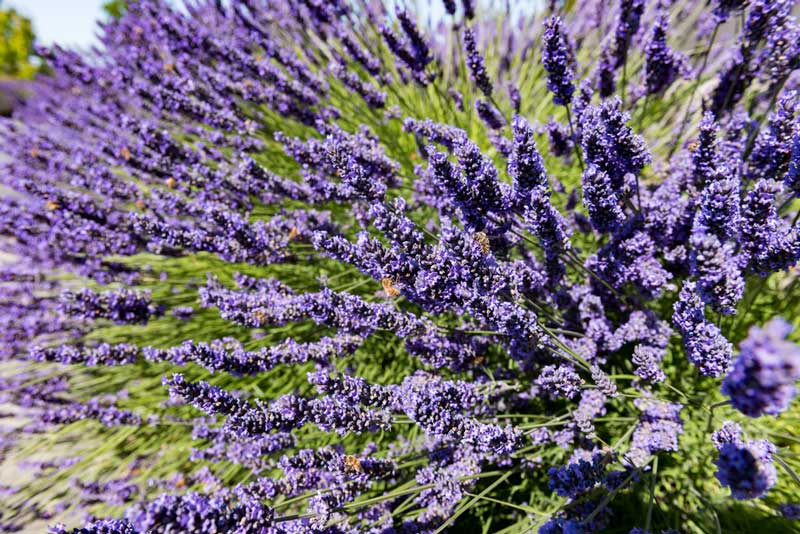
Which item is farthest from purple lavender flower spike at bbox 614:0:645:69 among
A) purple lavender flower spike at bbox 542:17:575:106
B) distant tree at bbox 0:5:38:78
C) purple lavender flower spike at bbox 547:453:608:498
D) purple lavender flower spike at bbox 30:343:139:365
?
distant tree at bbox 0:5:38:78

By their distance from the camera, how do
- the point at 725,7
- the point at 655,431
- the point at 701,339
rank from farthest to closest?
the point at 725,7
the point at 655,431
the point at 701,339

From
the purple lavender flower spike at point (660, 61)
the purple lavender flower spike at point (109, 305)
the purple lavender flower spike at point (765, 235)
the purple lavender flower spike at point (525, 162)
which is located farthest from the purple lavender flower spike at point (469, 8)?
the purple lavender flower spike at point (109, 305)

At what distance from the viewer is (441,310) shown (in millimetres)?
1457

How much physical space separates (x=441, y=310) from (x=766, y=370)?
0.88 metres

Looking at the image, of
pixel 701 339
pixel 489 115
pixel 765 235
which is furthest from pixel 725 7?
pixel 701 339

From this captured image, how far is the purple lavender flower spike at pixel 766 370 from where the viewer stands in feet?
2.28

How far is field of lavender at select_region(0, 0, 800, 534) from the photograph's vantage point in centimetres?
123

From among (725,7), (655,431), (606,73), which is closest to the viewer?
(655,431)

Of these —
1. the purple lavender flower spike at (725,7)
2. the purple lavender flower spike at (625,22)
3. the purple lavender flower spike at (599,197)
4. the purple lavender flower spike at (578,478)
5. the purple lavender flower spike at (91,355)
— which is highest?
the purple lavender flower spike at (625,22)

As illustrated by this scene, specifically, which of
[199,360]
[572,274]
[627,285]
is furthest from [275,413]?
[572,274]

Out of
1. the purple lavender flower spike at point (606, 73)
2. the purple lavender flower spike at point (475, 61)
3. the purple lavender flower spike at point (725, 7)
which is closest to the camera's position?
the purple lavender flower spike at point (725, 7)

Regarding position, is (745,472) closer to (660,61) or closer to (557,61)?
(557,61)

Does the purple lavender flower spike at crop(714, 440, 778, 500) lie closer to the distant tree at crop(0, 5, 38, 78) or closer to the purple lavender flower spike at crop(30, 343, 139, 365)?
the purple lavender flower spike at crop(30, 343, 139, 365)

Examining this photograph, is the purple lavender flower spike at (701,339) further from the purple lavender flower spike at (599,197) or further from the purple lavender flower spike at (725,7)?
the purple lavender flower spike at (725,7)
